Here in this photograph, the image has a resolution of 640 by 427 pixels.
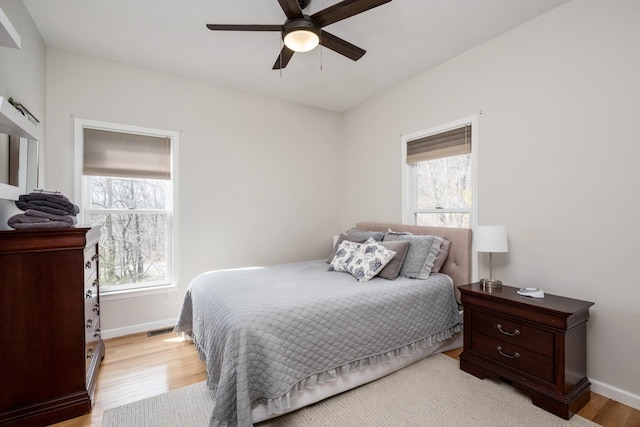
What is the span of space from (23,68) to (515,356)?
4081mm

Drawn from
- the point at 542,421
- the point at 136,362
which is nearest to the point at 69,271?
the point at 136,362

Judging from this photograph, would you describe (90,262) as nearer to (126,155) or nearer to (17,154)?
(17,154)

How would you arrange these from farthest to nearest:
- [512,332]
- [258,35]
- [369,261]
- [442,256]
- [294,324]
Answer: [442,256]
[369,261]
[258,35]
[512,332]
[294,324]

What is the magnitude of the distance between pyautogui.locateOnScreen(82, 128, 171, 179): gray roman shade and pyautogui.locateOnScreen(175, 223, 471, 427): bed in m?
1.39

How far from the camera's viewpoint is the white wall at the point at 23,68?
190 cm

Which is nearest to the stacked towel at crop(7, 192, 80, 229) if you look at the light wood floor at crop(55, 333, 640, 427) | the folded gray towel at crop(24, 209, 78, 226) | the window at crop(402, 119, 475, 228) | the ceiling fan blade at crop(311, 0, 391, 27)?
the folded gray towel at crop(24, 209, 78, 226)

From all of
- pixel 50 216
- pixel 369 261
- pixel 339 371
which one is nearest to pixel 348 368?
pixel 339 371

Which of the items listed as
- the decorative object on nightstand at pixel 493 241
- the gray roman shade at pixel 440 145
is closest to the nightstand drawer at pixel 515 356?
the decorative object on nightstand at pixel 493 241

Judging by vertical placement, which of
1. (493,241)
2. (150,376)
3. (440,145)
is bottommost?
(150,376)

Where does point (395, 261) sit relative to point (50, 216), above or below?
below

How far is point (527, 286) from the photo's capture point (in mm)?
2418

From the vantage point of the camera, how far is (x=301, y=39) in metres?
1.90

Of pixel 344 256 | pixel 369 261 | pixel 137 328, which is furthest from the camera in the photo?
pixel 137 328

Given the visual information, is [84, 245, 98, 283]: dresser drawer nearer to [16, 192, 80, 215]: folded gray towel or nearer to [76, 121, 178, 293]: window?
[16, 192, 80, 215]: folded gray towel
